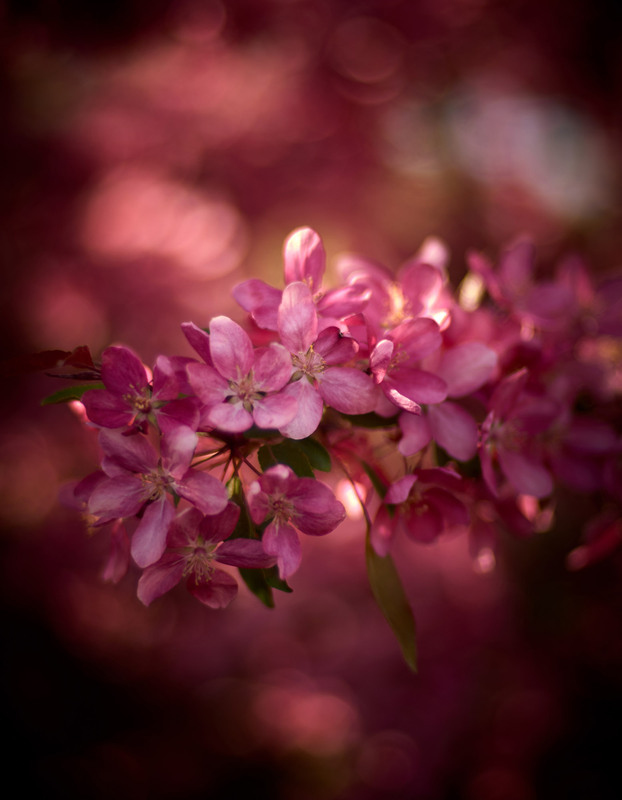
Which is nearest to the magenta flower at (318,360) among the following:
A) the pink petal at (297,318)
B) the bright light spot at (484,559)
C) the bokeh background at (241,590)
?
the pink petal at (297,318)

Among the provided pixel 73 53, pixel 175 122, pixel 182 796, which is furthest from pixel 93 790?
pixel 73 53

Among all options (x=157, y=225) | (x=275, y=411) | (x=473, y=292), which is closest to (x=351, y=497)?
(x=275, y=411)

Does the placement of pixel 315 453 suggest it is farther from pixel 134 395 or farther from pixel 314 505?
pixel 134 395

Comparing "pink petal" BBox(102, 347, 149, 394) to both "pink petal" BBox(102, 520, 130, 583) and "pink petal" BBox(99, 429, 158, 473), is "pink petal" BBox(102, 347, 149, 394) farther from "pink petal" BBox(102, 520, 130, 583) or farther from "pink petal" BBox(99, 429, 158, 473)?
"pink petal" BBox(102, 520, 130, 583)

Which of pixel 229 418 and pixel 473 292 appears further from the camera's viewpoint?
pixel 473 292

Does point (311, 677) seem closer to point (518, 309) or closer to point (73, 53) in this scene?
point (518, 309)

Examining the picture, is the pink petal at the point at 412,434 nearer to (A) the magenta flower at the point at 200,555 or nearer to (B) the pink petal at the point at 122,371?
(A) the magenta flower at the point at 200,555
